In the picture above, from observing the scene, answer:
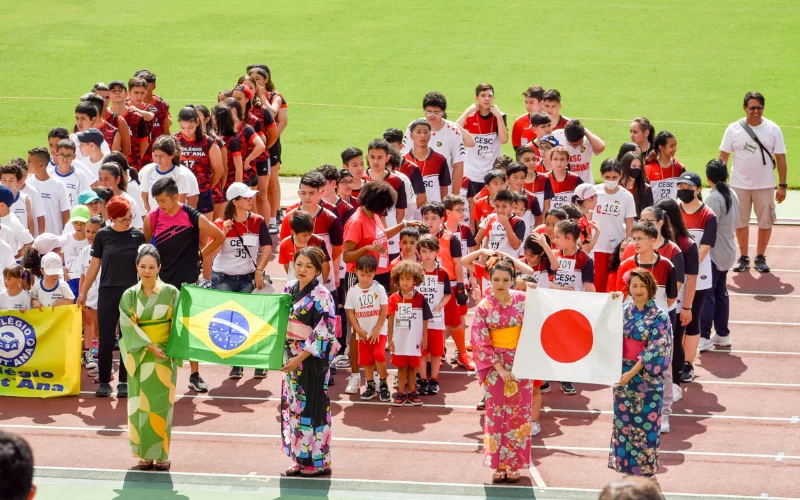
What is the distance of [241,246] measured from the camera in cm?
1055

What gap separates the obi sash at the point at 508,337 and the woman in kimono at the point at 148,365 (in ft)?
8.14

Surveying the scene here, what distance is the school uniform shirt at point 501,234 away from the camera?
11.1 m

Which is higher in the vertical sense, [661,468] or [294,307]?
[294,307]

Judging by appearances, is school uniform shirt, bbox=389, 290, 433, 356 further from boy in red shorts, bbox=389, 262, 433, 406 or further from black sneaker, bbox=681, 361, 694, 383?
black sneaker, bbox=681, 361, 694, 383

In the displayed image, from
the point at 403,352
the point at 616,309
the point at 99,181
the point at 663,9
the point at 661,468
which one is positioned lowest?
the point at 661,468

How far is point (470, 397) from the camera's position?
1045 cm

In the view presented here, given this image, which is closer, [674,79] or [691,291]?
[691,291]

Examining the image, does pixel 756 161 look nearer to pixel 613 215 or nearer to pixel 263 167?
pixel 613 215

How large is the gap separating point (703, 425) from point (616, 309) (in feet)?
6.91

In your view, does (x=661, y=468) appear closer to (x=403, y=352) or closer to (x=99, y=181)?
(x=403, y=352)

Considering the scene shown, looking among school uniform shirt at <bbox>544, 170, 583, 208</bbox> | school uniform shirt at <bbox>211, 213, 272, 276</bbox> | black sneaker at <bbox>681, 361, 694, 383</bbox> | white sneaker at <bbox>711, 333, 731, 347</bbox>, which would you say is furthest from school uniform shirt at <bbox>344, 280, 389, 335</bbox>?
white sneaker at <bbox>711, 333, 731, 347</bbox>

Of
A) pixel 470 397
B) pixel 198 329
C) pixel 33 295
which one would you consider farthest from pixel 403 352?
pixel 33 295

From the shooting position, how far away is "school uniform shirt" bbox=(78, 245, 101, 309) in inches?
421

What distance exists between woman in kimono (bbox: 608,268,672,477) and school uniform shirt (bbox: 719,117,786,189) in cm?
614
